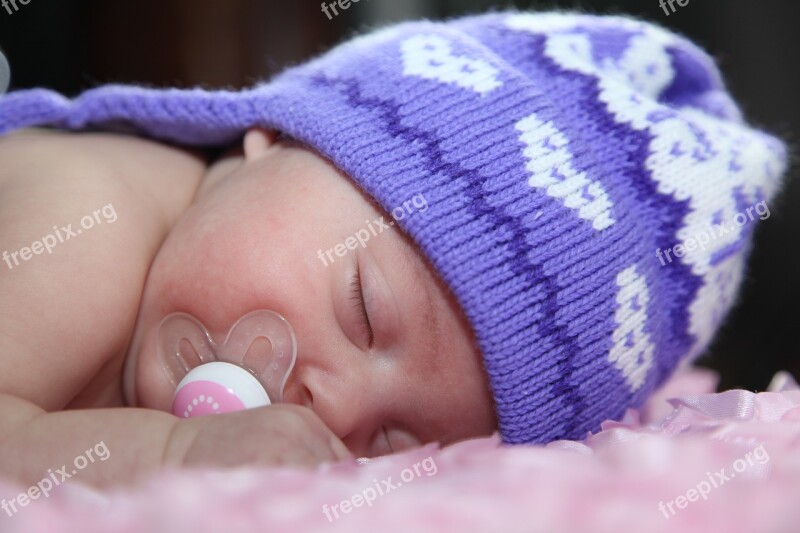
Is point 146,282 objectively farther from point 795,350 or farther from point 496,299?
point 795,350

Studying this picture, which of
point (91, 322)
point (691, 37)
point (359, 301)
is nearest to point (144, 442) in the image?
point (91, 322)

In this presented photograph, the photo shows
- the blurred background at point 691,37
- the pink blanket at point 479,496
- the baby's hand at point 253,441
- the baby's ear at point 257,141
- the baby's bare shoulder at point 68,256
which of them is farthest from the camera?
the blurred background at point 691,37

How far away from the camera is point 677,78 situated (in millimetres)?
1270

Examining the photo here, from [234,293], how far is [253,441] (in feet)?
0.99

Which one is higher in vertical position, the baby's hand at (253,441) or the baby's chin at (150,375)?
the baby's hand at (253,441)

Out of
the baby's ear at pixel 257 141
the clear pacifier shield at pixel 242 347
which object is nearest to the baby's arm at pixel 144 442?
the clear pacifier shield at pixel 242 347

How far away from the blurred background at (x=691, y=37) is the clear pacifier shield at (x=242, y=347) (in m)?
0.64

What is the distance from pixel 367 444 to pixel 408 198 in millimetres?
315

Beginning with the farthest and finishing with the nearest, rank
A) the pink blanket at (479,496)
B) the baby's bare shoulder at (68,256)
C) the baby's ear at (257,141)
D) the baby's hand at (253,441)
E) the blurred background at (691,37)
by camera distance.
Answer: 1. the blurred background at (691,37)
2. the baby's ear at (257,141)
3. the baby's bare shoulder at (68,256)
4. the baby's hand at (253,441)
5. the pink blanket at (479,496)

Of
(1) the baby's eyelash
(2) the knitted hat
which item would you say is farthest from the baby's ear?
(1) the baby's eyelash

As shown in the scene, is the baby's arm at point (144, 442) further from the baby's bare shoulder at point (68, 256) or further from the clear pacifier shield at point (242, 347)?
the clear pacifier shield at point (242, 347)

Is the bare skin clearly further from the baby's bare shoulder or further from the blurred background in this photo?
the blurred background

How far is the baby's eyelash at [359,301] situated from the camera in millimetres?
939

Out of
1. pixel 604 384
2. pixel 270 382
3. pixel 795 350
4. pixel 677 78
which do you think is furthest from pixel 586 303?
pixel 795 350
